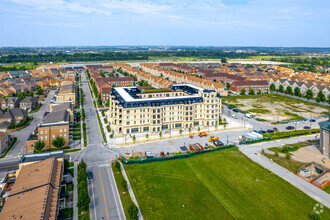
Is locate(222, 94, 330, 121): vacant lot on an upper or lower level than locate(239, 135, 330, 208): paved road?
upper

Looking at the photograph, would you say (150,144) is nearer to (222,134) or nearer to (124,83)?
(222,134)

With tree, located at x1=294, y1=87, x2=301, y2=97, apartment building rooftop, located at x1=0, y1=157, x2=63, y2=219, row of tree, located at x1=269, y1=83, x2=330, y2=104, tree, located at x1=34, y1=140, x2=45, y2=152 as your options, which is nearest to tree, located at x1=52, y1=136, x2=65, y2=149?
tree, located at x1=34, y1=140, x2=45, y2=152

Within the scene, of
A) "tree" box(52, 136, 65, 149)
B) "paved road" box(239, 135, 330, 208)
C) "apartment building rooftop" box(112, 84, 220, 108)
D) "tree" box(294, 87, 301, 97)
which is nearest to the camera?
"paved road" box(239, 135, 330, 208)

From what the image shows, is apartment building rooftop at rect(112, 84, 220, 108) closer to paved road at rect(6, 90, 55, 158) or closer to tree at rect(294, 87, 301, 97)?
paved road at rect(6, 90, 55, 158)

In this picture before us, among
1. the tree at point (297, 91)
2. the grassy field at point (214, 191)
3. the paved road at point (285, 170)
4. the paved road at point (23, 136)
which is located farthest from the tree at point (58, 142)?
the tree at point (297, 91)

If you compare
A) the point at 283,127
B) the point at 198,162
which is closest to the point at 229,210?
the point at 198,162
